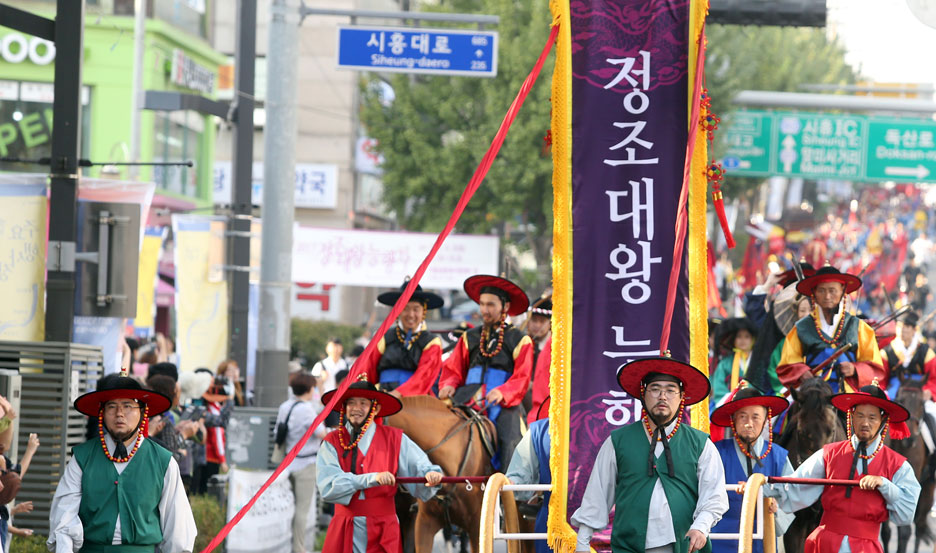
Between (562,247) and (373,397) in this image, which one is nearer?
(562,247)

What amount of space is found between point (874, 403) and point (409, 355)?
4438 millimetres

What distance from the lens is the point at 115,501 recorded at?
823 centimetres

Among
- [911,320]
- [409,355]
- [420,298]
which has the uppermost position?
[420,298]

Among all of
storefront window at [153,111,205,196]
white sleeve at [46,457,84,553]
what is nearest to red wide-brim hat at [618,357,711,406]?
white sleeve at [46,457,84,553]

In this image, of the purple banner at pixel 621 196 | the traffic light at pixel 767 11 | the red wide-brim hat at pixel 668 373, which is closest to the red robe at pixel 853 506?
the purple banner at pixel 621 196

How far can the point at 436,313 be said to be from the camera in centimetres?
4781

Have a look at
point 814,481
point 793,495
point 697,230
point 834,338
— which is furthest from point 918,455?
point 697,230

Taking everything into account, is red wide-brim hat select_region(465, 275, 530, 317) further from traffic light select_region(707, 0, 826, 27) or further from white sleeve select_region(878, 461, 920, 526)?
traffic light select_region(707, 0, 826, 27)

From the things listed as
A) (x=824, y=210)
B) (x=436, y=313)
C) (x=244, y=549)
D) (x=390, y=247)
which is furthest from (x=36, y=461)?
(x=824, y=210)

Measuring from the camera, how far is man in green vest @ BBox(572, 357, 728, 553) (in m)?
7.80

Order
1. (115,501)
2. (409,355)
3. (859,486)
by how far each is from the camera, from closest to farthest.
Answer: (115,501) → (859,486) → (409,355)

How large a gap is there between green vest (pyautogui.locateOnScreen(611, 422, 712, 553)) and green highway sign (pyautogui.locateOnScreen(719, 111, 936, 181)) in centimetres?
2665

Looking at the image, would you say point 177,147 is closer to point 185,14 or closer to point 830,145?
point 185,14

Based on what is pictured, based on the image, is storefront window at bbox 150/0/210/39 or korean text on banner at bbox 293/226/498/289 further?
storefront window at bbox 150/0/210/39
